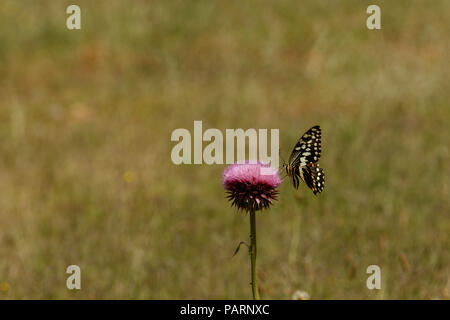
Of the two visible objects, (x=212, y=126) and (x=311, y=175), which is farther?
(x=212, y=126)

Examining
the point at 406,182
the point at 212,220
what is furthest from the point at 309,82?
the point at 212,220

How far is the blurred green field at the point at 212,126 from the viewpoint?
364cm

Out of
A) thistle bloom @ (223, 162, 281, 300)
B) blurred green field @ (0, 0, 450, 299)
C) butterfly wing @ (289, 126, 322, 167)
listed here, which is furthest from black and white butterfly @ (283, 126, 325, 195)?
blurred green field @ (0, 0, 450, 299)

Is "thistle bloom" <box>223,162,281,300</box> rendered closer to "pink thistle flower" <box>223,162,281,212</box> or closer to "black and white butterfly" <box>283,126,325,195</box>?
"pink thistle flower" <box>223,162,281,212</box>

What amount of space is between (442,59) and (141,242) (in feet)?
14.4

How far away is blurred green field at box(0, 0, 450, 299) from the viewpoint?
11.9ft

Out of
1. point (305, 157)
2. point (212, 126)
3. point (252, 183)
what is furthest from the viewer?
point (212, 126)

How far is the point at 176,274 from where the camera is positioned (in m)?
3.63

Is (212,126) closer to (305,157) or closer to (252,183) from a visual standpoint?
(305,157)

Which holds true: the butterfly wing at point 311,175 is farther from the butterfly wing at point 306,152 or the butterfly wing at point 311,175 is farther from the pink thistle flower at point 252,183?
the pink thistle flower at point 252,183

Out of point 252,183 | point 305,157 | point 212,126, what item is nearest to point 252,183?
point 252,183

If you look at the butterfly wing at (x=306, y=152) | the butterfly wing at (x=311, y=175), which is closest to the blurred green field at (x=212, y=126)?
the butterfly wing at (x=311, y=175)

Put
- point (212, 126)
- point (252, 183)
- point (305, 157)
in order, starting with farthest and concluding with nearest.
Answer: point (212, 126) < point (305, 157) < point (252, 183)

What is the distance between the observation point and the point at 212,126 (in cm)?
596
